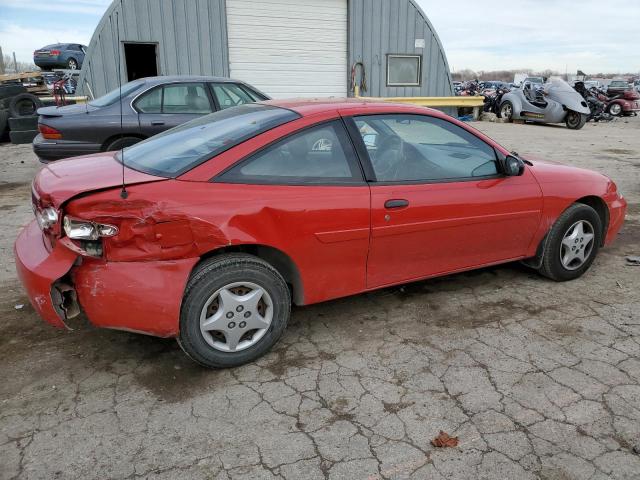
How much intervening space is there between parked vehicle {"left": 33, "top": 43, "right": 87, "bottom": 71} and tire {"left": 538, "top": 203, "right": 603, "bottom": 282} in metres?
21.9

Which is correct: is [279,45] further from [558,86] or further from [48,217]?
[48,217]

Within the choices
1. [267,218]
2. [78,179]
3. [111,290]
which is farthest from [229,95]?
[111,290]

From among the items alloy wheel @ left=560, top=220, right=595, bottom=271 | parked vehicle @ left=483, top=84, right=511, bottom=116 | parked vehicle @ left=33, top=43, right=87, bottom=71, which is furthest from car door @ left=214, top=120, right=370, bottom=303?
parked vehicle @ left=33, top=43, right=87, bottom=71

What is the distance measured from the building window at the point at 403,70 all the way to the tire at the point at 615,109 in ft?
38.2

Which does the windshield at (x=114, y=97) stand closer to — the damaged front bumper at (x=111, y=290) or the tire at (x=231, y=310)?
the damaged front bumper at (x=111, y=290)

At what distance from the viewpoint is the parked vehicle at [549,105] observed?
17562 mm

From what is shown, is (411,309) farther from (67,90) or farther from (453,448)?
(67,90)

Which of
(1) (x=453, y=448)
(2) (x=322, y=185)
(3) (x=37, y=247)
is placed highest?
(2) (x=322, y=185)

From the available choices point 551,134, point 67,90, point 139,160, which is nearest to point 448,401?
point 139,160

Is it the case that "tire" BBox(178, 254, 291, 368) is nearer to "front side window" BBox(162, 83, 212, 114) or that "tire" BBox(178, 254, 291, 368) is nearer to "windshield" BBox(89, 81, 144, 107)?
"front side window" BBox(162, 83, 212, 114)

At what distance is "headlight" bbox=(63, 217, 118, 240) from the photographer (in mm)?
2633

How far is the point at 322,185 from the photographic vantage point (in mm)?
3119

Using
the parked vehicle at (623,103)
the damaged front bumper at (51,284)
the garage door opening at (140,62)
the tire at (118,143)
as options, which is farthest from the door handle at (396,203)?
the parked vehicle at (623,103)

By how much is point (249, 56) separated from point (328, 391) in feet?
42.2
